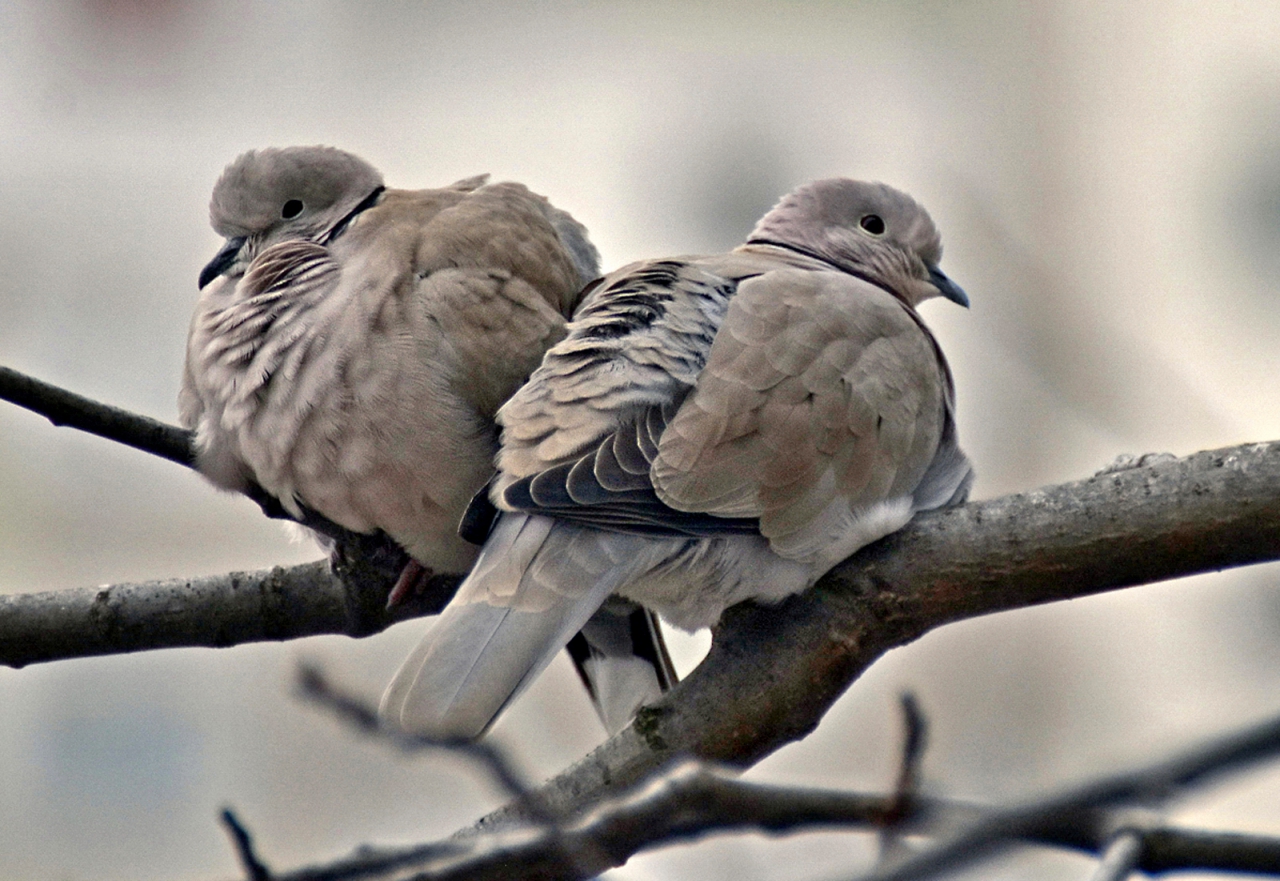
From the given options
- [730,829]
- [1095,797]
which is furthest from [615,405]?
[1095,797]

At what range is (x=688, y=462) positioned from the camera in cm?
234

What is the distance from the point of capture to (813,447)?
2.47 metres

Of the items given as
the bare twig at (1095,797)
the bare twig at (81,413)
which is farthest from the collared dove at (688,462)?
the bare twig at (1095,797)

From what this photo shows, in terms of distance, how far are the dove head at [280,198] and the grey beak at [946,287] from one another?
52.6 inches

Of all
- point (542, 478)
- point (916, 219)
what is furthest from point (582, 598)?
point (916, 219)

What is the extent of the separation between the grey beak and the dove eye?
156mm

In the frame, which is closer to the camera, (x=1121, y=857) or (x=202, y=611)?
(x=1121, y=857)

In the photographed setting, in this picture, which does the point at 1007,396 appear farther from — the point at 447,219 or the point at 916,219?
the point at 447,219

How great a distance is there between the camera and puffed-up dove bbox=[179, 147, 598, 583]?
2580 millimetres

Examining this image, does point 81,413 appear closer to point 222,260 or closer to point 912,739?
point 222,260

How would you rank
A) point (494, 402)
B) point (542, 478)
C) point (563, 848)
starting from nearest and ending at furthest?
point (563, 848)
point (542, 478)
point (494, 402)

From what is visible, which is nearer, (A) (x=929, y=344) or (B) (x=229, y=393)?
(B) (x=229, y=393)

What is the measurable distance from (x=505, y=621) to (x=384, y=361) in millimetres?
658

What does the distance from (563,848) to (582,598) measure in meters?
1.20
